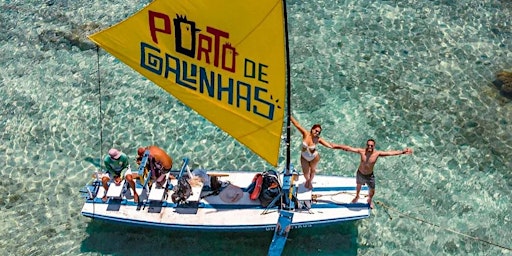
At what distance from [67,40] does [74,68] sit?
5.66 feet

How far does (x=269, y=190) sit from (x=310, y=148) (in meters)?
1.48

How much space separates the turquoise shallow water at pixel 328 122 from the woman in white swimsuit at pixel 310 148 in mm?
1648

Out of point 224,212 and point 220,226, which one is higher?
point 224,212

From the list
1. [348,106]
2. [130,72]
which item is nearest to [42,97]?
[130,72]

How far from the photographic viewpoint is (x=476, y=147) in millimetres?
16922

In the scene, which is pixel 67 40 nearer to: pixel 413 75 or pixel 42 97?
pixel 42 97

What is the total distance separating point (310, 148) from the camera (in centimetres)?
1348

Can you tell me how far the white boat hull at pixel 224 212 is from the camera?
1357 centimetres

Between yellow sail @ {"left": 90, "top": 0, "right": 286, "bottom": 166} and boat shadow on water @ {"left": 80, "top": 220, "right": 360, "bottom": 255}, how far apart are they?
10.4 ft

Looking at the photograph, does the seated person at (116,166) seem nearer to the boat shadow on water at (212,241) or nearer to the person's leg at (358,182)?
the boat shadow on water at (212,241)

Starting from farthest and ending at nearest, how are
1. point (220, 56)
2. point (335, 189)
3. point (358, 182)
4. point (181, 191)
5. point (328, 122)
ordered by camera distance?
point (328, 122) < point (335, 189) < point (181, 191) < point (358, 182) < point (220, 56)

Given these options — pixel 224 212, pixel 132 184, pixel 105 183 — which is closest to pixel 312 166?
pixel 224 212

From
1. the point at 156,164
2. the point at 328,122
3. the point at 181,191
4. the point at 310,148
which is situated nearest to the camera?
the point at 310,148

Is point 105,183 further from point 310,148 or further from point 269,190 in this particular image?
point 310,148
